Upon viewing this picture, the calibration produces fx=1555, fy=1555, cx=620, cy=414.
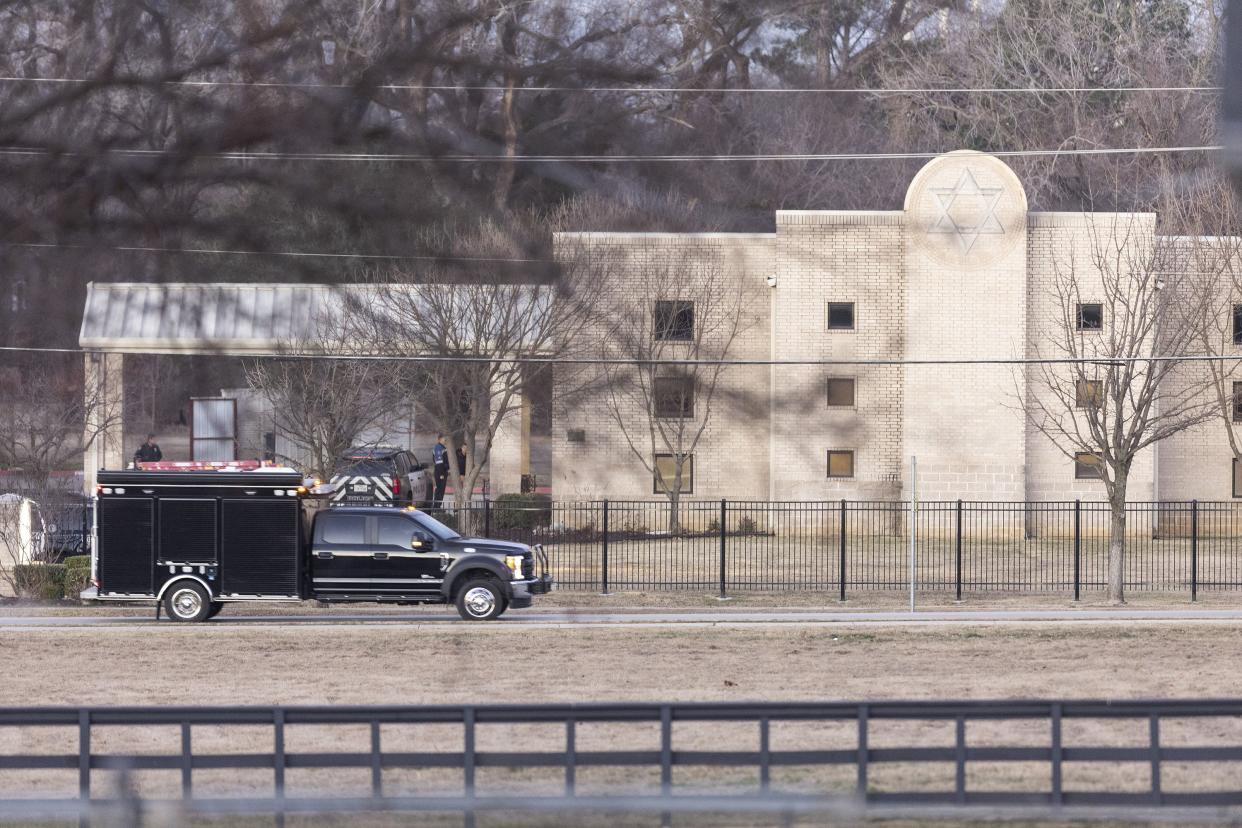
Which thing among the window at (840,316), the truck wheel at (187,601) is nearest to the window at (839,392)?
the window at (840,316)

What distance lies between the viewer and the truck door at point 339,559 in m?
21.0

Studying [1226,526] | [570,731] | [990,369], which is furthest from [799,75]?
[1226,526]

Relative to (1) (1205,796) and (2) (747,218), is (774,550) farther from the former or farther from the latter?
(2) (747,218)

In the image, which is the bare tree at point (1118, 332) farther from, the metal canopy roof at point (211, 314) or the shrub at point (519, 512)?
the metal canopy roof at point (211, 314)

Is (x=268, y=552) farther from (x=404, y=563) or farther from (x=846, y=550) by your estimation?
(x=846, y=550)

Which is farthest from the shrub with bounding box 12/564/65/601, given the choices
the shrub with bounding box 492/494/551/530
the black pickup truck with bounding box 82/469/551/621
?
the shrub with bounding box 492/494/551/530

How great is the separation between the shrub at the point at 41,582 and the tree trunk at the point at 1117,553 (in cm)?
1620

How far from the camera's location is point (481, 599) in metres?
21.2

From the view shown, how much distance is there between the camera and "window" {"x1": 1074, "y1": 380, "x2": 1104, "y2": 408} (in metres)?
24.1

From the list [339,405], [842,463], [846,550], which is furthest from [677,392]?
[846,550]

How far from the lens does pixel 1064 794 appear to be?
30.9 feet

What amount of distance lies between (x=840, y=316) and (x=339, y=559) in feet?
45.5

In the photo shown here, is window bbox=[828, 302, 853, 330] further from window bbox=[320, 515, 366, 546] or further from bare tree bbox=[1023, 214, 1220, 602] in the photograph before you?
bare tree bbox=[1023, 214, 1220, 602]

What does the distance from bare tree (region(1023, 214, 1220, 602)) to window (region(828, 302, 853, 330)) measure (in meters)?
12.7
